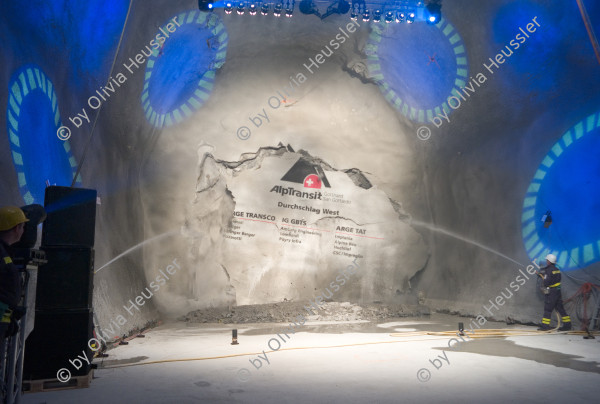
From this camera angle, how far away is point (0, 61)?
179 inches

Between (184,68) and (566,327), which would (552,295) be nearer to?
(566,327)

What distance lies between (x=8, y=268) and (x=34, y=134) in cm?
257

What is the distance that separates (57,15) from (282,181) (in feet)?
18.7

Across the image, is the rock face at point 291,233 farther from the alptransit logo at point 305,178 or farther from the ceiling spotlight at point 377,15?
the ceiling spotlight at point 377,15

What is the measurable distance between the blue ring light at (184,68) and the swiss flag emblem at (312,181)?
2.71m

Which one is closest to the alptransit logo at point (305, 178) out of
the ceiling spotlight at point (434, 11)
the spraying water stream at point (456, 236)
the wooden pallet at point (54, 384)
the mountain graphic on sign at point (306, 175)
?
the mountain graphic on sign at point (306, 175)

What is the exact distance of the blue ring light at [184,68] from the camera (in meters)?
8.47

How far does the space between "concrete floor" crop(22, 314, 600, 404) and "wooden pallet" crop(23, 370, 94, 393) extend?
0.28 ft

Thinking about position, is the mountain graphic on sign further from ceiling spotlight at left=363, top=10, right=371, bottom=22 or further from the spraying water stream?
ceiling spotlight at left=363, top=10, right=371, bottom=22

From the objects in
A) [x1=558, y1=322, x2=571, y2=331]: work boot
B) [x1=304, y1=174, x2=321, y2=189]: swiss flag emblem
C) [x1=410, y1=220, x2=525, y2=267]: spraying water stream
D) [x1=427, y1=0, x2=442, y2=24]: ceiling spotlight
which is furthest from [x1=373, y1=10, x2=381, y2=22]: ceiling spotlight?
[x1=558, y1=322, x2=571, y2=331]: work boot

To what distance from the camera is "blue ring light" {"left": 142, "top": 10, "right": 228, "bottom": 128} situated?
847 cm

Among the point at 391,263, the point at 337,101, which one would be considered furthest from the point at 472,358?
the point at 337,101

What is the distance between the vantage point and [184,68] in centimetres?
920

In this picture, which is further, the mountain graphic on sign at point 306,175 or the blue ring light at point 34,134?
the mountain graphic on sign at point 306,175
